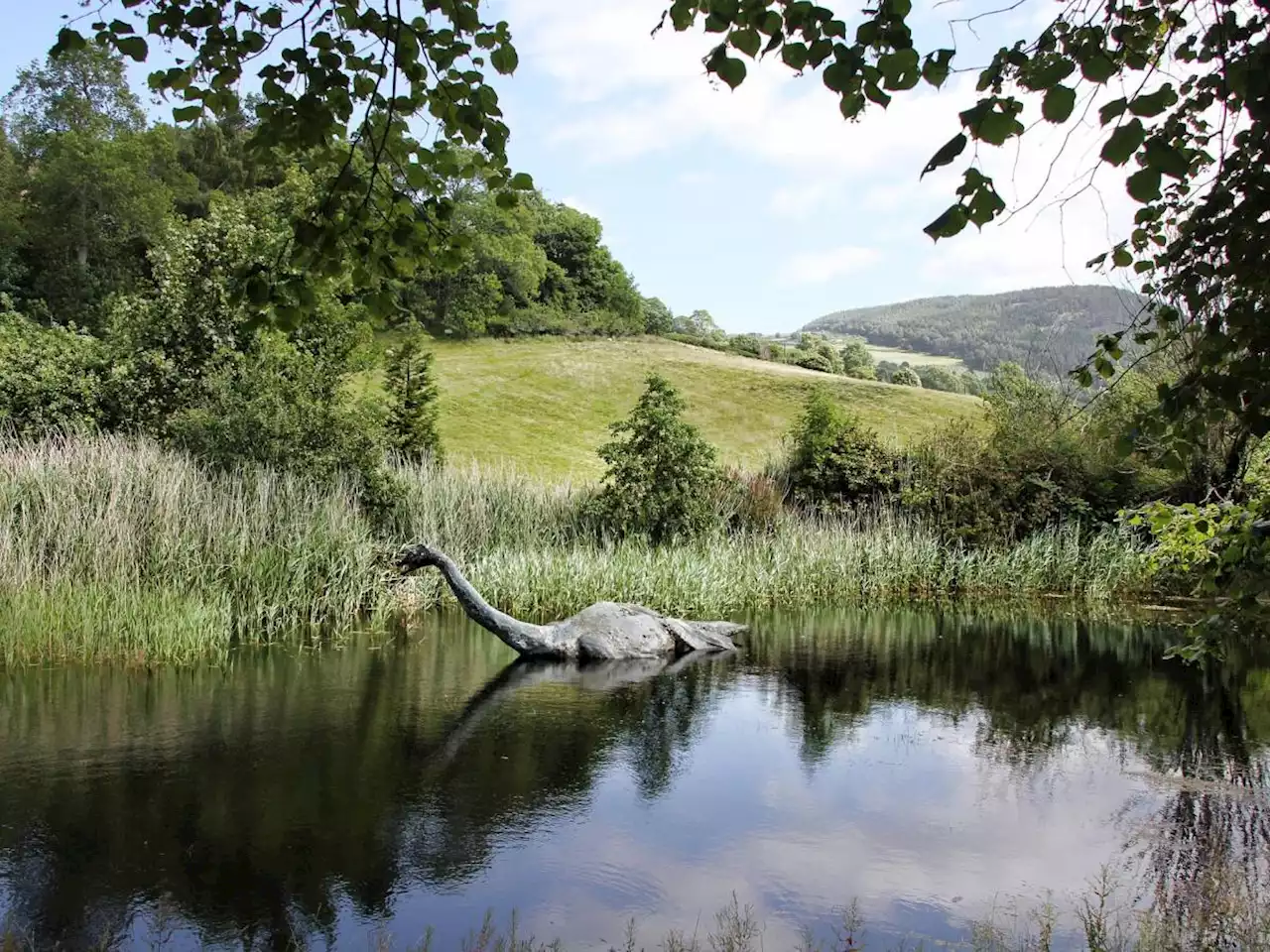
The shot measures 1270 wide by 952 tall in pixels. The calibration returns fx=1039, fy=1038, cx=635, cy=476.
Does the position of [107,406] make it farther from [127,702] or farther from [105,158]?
[105,158]

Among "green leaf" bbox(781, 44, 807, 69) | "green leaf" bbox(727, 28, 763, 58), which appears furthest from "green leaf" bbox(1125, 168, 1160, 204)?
"green leaf" bbox(727, 28, 763, 58)

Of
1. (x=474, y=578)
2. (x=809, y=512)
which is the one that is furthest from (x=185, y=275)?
(x=809, y=512)

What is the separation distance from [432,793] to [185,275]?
39.1 ft

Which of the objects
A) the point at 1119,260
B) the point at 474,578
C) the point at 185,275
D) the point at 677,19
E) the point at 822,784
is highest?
the point at 185,275

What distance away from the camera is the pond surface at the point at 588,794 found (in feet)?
16.5

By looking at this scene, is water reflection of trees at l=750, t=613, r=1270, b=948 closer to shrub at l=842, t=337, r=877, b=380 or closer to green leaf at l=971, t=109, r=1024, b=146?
green leaf at l=971, t=109, r=1024, b=146

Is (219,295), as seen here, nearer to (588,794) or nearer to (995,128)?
(588,794)

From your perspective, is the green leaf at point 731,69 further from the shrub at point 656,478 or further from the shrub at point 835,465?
the shrub at point 835,465

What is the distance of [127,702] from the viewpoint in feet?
27.8

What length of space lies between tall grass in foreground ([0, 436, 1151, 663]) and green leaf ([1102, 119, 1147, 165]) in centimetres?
975

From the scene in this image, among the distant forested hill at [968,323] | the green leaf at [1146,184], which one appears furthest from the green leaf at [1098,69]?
the distant forested hill at [968,323]

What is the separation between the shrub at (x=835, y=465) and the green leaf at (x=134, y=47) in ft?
54.9

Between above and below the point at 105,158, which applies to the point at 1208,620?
below

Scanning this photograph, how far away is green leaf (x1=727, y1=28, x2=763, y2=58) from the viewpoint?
2.88 metres
